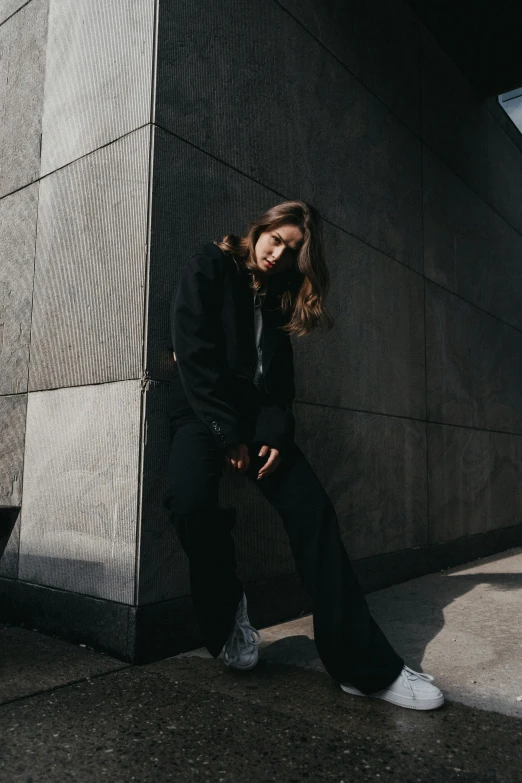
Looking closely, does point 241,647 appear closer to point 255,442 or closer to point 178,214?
point 255,442

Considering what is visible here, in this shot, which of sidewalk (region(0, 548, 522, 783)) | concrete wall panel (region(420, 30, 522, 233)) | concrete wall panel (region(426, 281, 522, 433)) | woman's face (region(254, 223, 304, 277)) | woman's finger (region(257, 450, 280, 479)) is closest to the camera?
sidewalk (region(0, 548, 522, 783))

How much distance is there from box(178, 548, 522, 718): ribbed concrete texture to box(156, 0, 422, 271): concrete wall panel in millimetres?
2414

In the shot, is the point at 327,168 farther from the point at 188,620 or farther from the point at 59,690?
the point at 59,690

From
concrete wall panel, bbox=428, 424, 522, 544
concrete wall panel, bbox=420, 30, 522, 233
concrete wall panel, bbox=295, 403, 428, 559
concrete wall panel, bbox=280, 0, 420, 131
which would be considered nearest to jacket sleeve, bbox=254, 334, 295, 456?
concrete wall panel, bbox=295, 403, 428, 559

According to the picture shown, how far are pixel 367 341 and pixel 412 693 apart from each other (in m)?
2.62

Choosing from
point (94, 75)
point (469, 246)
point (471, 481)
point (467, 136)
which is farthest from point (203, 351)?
point (467, 136)

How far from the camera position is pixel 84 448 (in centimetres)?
303

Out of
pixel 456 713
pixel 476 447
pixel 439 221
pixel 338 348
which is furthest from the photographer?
A: pixel 476 447

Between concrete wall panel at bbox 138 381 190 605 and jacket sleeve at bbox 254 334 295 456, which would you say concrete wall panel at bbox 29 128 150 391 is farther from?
jacket sleeve at bbox 254 334 295 456

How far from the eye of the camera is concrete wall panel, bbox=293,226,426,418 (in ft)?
13.2

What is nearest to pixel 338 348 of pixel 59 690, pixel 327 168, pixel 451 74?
pixel 327 168

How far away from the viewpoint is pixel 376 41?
16.4 feet

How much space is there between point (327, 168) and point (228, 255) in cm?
183

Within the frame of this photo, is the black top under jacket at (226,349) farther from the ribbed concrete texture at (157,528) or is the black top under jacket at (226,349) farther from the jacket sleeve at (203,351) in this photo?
the ribbed concrete texture at (157,528)
